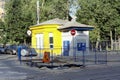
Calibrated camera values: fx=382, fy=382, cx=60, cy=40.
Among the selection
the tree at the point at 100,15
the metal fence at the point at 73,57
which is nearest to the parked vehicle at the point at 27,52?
the metal fence at the point at 73,57

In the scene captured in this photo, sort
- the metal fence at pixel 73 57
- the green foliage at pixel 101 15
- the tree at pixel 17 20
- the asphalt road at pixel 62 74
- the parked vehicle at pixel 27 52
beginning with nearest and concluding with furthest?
the asphalt road at pixel 62 74, the metal fence at pixel 73 57, the parked vehicle at pixel 27 52, the green foliage at pixel 101 15, the tree at pixel 17 20

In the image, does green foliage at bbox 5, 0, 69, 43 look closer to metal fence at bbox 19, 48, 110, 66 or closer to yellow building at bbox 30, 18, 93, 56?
yellow building at bbox 30, 18, 93, 56

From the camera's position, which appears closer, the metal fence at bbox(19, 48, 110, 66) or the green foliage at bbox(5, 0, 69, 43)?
the metal fence at bbox(19, 48, 110, 66)

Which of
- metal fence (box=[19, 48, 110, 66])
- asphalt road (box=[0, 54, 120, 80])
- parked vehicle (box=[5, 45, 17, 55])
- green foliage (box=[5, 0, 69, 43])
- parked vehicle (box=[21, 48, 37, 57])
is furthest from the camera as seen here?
green foliage (box=[5, 0, 69, 43])

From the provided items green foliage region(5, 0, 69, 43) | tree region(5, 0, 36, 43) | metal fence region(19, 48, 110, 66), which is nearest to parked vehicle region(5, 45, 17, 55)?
tree region(5, 0, 36, 43)

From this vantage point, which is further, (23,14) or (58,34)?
(23,14)

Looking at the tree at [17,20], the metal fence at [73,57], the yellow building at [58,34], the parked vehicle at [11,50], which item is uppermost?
the tree at [17,20]

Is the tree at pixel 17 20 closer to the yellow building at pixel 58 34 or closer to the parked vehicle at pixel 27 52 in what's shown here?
the yellow building at pixel 58 34

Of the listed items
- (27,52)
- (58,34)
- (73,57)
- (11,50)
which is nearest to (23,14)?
(11,50)

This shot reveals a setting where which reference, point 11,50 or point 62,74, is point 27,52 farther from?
point 62,74

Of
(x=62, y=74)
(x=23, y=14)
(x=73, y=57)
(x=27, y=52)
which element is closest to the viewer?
(x=62, y=74)

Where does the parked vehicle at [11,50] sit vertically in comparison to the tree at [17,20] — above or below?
below

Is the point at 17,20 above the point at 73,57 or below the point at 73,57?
above

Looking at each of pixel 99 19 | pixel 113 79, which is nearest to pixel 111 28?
pixel 99 19
